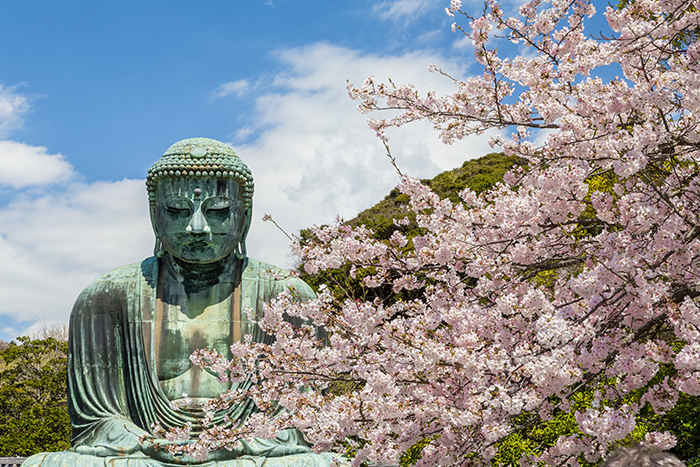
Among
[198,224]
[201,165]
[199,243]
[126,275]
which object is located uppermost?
[201,165]

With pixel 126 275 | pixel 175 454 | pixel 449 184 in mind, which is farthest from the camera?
pixel 449 184

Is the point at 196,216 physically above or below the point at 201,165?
below

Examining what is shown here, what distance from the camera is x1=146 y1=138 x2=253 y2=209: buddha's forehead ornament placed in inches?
230

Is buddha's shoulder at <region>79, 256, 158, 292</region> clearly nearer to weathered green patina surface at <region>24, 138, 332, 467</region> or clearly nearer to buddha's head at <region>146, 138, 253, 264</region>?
weathered green patina surface at <region>24, 138, 332, 467</region>

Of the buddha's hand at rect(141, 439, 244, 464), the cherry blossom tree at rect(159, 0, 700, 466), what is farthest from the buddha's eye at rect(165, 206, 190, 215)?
the buddha's hand at rect(141, 439, 244, 464)

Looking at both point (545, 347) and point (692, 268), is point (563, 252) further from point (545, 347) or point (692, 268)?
point (545, 347)

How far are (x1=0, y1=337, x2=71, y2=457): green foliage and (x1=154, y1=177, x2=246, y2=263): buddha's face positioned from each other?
9.05m

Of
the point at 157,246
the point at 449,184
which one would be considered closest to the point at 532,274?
the point at 157,246

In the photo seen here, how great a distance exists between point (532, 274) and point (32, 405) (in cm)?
1279

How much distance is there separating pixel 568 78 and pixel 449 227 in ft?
3.76

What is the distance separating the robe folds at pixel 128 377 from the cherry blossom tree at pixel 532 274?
0.33 meters

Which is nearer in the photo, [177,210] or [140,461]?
[140,461]

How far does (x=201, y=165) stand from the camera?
19.2ft

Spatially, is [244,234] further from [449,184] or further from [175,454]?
[449,184]
